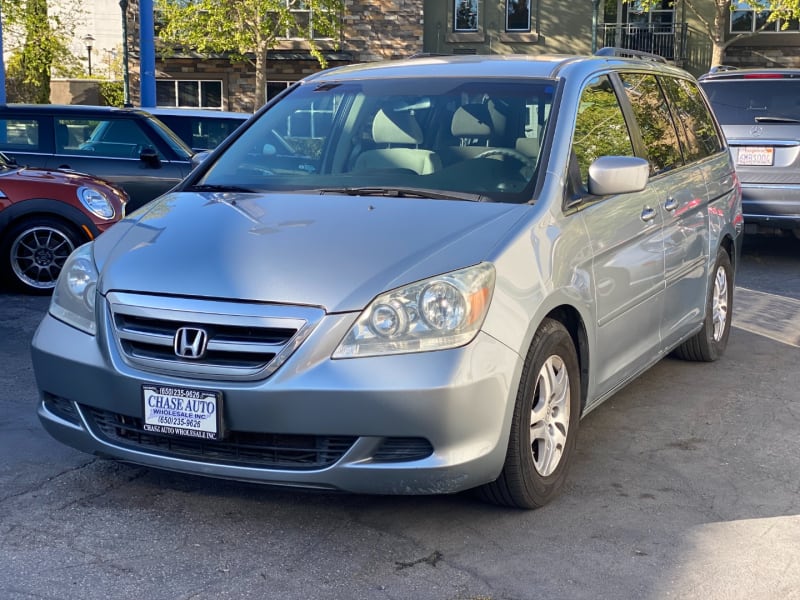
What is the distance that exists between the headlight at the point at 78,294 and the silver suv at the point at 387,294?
1 cm

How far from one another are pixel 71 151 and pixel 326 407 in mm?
8697

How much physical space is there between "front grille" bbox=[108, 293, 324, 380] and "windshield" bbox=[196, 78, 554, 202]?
1.03 meters

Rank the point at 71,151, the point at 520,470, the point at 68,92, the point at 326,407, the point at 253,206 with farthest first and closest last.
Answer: the point at 68,92 → the point at 71,151 → the point at 253,206 → the point at 520,470 → the point at 326,407

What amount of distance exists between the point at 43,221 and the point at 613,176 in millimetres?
5949

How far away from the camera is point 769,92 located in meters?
10.3

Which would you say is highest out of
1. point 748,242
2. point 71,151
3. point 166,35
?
point 166,35

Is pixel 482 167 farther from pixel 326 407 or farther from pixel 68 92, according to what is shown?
pixel 68 92

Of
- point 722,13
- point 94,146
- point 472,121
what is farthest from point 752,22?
point 472,121

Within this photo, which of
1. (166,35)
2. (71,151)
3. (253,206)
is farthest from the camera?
(166,35)

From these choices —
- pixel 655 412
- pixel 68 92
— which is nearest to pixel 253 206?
pixel 655 412

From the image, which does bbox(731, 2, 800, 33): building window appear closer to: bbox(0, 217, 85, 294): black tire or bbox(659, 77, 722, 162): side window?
bbox(0, 217, 85, 294): black tire

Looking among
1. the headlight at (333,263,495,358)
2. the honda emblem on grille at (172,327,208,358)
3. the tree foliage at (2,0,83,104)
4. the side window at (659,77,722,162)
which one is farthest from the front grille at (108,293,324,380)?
the tree foliage at (2,0,83,104)

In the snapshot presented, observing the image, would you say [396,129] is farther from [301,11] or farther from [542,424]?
[301,11]

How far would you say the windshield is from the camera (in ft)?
15.2
